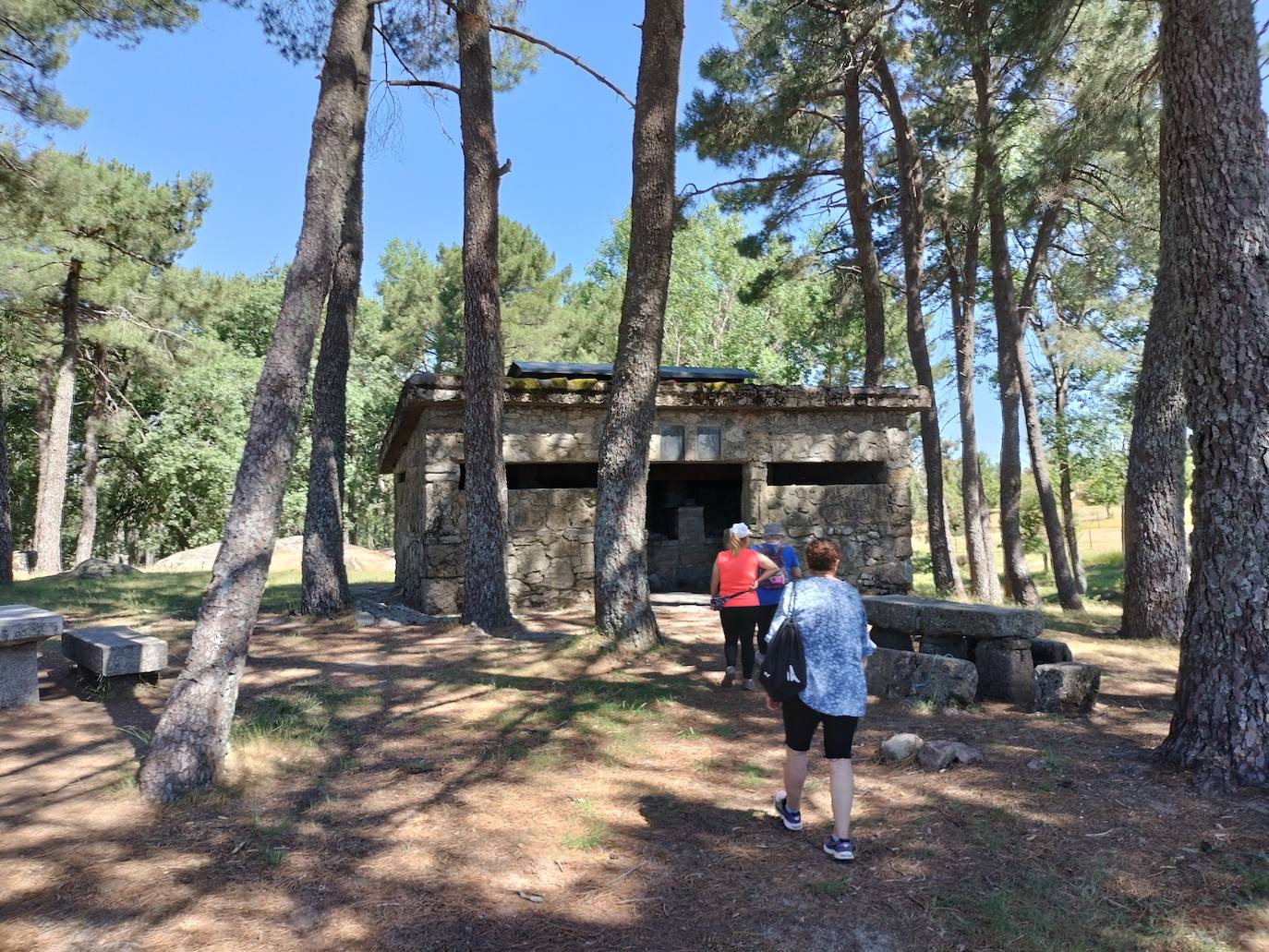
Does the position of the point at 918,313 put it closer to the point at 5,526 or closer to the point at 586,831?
the point at 586,831

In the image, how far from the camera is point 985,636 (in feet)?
22.0

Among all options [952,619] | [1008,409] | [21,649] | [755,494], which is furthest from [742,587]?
[1008,409]

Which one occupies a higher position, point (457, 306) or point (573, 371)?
point (457, 306)

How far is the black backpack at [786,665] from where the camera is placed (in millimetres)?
3918

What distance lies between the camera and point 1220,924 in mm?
3215

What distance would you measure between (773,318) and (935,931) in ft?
107

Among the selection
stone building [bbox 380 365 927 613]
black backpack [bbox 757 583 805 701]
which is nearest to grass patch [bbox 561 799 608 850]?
black backpack [bbox 757 583 805 701]

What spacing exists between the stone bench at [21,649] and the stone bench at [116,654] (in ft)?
1.13

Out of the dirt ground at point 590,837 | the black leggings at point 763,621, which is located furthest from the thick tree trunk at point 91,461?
the black leggings at point 763,621

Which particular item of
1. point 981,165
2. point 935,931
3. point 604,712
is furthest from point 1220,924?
point 981,165

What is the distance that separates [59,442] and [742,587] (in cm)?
1757

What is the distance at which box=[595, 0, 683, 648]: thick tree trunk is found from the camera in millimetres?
8047

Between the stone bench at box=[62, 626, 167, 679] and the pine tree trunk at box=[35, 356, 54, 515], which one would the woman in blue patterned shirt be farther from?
the pine tree trunk at box=[35, 356, 54, 515]

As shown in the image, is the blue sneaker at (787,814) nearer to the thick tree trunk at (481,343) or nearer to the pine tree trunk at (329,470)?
the thick tree trunk at (481,343)
